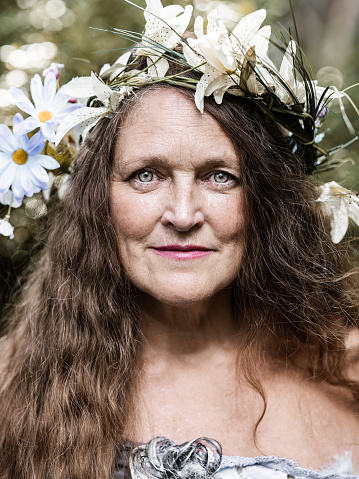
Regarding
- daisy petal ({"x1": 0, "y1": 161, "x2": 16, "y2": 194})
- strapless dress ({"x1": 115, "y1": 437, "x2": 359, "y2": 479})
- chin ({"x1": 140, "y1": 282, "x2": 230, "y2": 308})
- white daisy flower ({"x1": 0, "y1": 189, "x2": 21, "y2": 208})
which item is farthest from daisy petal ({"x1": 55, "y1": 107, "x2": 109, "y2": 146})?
strapless dress ({"x1": 115, "y1": 437, "x2": 359, "y2": 479})

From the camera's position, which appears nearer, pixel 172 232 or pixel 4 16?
pixel 172 232

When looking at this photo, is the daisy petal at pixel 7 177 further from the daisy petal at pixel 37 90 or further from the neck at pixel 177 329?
the neck at pixel 177 329

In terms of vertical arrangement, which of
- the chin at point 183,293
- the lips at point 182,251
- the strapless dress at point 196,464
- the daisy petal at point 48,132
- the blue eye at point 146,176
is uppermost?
the daisy petal at point 48,132

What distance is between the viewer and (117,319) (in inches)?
79.0

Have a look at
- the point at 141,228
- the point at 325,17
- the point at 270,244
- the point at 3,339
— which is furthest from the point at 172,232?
the point at 325,17

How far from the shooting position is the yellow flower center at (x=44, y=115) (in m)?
1.91

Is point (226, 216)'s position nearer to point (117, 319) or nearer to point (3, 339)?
point (117, 319)

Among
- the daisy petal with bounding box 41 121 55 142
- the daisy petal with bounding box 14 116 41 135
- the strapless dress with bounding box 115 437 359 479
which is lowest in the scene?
the strapless dress with bounding box 115 437 359 479

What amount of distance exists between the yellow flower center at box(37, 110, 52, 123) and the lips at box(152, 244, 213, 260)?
23.1 inches

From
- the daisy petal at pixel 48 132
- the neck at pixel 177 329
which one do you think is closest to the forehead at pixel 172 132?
the daisy petal at pixel 48 132

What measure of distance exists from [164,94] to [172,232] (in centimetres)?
44

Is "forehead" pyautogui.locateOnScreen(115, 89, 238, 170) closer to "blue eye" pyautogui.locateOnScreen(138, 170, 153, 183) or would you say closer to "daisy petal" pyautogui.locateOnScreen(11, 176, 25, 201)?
"blue eye" pyautogui.locateOnScreen(138, 170, 153, 183)

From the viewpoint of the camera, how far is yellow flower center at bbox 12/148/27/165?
1895 mm

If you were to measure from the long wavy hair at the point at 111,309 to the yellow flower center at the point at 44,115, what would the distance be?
164 millimetres
